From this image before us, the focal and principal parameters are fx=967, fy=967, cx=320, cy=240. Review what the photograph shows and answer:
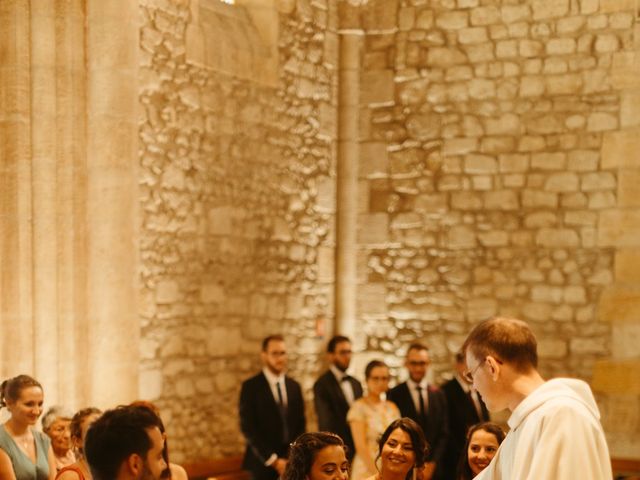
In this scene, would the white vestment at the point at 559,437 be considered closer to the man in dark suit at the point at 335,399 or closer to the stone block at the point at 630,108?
the man in dark suit at the point at 335,399

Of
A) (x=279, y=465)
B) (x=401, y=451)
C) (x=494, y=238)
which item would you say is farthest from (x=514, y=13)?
(x=401, y=451)

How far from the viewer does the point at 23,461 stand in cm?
454

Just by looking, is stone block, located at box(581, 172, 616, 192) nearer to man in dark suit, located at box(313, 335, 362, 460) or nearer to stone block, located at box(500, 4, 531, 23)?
stone block, located at box(500, 4, 531, 23)

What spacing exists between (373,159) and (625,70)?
241 cm

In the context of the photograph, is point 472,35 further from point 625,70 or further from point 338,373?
point 338,373

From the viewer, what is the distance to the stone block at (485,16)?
28.5 feet

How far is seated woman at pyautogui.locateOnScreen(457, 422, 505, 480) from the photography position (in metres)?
3.99

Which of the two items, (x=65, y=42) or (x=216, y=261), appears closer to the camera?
(x=65, y=42)

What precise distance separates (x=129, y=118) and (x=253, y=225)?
1772 mm

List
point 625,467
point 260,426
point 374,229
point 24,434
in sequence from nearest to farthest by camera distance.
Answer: point 24,434
point 260,426
point 625,467
point 374,229

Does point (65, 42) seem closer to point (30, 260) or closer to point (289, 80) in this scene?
point (30, 260)

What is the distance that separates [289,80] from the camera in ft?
27.9

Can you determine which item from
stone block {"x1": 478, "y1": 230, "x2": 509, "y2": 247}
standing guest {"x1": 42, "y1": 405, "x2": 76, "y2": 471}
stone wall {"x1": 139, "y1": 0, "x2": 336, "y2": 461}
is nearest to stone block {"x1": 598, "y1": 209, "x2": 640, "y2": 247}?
stone block {"x1": 478, "y1": 230, "x2": 509, "y2": 247}

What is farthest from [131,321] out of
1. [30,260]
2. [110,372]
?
[30,260]
